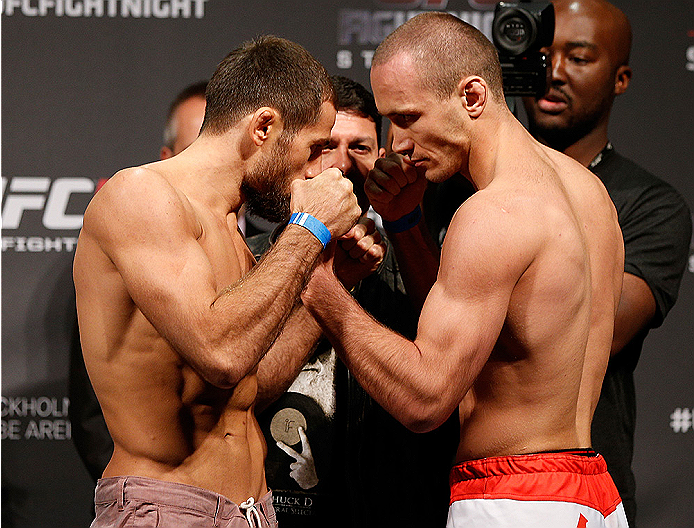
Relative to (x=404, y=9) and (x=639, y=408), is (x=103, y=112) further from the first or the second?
(x=639, y=408)

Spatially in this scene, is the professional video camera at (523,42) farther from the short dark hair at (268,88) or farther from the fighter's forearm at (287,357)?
the fighter's forearm at (287,357)

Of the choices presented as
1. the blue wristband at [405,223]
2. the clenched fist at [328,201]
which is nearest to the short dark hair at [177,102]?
the blue wristband at [405,223]

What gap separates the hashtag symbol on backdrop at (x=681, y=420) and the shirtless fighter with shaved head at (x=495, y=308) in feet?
4.52

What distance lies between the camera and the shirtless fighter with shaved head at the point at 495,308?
4.60ft

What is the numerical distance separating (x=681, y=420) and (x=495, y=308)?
1.73 metres

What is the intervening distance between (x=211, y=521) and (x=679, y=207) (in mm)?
1558

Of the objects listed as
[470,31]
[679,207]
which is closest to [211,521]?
[470,31]

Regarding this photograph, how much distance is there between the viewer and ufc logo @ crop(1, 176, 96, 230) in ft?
9.07

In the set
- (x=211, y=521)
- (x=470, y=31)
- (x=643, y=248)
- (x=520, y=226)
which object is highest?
(x=470, y=31)

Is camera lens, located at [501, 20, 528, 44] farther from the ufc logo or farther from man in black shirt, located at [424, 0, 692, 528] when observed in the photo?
the ufc logo

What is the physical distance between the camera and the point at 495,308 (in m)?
1.40

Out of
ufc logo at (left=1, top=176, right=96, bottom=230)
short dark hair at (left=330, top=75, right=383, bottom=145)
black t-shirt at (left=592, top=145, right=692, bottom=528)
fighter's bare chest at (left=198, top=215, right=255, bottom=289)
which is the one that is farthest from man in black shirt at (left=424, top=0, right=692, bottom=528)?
ufc logo at (left=1, top=176, right=96, bottom=230)

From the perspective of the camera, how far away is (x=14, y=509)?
2.79 m

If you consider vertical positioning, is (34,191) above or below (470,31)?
below
